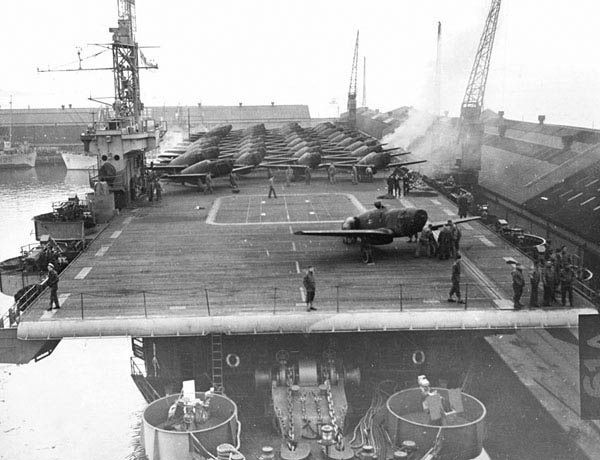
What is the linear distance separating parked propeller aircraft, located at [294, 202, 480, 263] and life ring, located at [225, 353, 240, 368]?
234 inches

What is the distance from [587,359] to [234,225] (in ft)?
66.1

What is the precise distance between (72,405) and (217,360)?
1097 centimetres

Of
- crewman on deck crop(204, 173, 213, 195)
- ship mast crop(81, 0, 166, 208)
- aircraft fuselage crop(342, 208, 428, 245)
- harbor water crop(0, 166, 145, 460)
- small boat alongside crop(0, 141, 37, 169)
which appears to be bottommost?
harbor water crop(0, 166, 145, 460)

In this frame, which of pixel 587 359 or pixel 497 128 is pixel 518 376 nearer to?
pixel 587 359

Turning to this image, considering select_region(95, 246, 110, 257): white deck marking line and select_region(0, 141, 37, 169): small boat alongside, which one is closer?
select_region(95, 246, 110, 257): white deck marking line

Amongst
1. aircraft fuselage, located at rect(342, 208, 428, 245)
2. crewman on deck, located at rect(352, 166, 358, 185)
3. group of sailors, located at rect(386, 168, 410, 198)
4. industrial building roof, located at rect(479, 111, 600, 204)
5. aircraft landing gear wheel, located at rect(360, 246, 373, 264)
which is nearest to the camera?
aircraft fuselage, located at rect(342, 208, 428, 245)

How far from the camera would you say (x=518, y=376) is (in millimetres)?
25438

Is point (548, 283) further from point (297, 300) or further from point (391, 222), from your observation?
point (297, 300)

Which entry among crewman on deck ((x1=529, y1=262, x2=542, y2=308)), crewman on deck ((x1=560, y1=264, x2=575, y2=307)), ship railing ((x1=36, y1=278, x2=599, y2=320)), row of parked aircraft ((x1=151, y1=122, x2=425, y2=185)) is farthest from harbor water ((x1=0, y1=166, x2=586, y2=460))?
row of parked aircraft ((x1=151, y1=122, x2=425, y2=185))

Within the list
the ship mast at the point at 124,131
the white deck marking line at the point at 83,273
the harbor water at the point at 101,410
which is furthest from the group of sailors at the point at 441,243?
the ship mast at the point at 124,131

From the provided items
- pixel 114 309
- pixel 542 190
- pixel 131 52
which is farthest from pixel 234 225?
pixel 542 190

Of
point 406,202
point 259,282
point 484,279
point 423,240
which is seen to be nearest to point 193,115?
point 406,202

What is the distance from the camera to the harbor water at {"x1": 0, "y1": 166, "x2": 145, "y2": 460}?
23922mm

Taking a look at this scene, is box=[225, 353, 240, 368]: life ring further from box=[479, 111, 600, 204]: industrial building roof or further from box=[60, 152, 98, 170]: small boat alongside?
box=[60, 152, 98, 170]: small boat alongside
